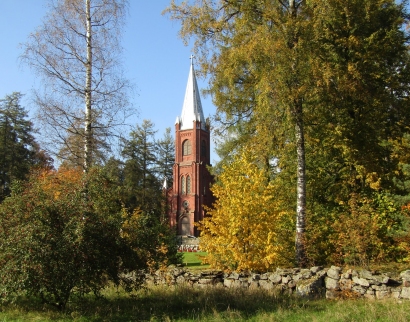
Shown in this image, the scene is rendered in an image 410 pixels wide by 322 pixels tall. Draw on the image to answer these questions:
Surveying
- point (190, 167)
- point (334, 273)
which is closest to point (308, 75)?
point (334, 273)

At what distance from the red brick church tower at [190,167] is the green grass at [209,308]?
4774cm

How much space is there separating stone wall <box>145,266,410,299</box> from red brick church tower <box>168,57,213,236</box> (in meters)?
45.8

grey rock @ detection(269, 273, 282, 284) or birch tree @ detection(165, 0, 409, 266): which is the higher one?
birch tree @ detection(165, 0, 409, 266)

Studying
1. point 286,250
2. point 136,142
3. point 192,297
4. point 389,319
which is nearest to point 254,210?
point 286,250

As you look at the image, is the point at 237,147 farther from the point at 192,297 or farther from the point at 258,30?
the point at 192,297

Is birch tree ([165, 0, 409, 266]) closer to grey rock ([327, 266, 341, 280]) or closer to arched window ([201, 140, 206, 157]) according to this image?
grey rock ([327, 266, 341, 280])

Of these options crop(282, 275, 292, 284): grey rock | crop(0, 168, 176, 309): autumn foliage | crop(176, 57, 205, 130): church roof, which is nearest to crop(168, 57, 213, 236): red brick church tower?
crop(176, 57, 205, 130): church roof

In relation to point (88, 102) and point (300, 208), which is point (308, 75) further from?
point (88, 102)

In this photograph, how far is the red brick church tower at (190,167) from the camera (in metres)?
58.7

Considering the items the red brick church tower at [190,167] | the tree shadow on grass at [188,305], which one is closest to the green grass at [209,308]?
the tree shadow on grass at [188,305]

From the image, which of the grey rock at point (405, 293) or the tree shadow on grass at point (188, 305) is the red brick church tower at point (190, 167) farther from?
the grey rock at point (405, 293)

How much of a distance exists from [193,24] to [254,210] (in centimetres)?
678

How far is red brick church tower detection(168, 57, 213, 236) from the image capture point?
58.7 metres

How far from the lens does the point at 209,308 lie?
8242 mm
